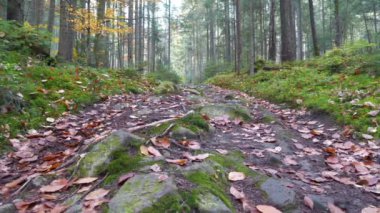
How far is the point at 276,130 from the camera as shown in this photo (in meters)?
5.01

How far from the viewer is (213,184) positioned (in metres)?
2.65

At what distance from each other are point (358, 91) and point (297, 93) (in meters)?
1.75

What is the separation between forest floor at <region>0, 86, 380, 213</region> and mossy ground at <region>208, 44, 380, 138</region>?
521mm

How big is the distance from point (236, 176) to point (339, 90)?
497 cm

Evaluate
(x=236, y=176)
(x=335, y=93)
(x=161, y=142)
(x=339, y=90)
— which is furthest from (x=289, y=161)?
(x=339, y=90)

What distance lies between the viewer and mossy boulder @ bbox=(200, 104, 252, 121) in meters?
5.53

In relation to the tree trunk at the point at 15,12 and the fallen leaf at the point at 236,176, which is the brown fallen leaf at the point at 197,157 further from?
the tree trunk at the point at 15,12

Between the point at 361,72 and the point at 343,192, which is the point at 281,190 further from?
the point at 361,72

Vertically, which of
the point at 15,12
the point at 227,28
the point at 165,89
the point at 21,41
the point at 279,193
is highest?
the point at 227,28

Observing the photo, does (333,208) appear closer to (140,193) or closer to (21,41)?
(140,193)

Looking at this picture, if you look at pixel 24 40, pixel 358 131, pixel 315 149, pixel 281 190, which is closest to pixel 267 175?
pixel 281 190

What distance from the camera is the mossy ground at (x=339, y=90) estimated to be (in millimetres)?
5598

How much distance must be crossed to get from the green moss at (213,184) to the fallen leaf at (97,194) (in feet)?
2.09

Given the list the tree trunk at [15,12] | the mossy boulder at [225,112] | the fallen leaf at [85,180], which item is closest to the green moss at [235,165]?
the fallen leaf at [85,180]
